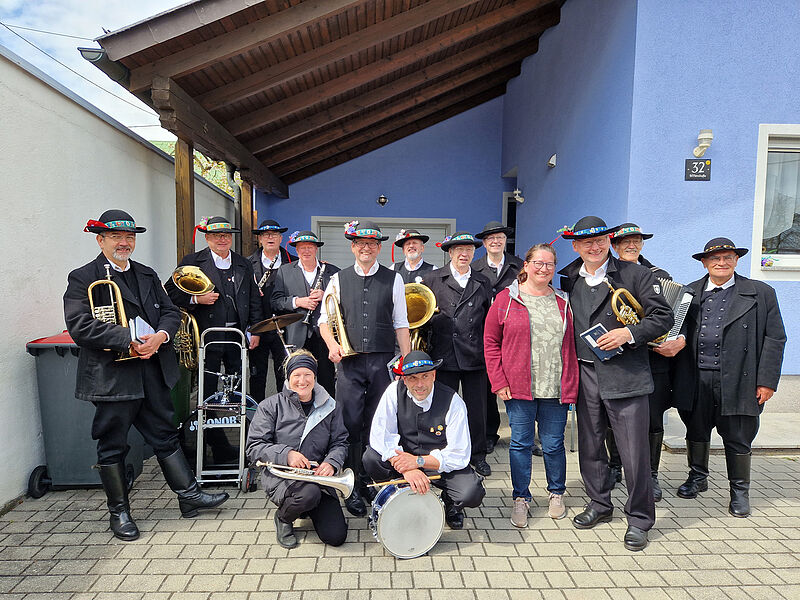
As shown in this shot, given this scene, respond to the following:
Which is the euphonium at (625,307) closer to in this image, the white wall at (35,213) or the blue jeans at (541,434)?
the blue jeans at (541,434)

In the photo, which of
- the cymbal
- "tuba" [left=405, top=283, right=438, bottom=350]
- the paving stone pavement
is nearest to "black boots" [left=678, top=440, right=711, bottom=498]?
the paving stone pavement

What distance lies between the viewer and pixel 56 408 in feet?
13.3

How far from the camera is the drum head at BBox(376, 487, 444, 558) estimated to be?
124 inches

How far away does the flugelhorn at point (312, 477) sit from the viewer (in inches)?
128

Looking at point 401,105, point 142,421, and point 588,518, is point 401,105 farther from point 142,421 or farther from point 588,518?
point 588,518

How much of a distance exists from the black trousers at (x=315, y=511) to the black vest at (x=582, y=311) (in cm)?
196

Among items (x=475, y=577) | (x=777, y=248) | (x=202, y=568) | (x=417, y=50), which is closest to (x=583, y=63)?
Answer: (x=417, y=50)

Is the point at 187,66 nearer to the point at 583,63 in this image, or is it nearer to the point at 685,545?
the point at 583,63

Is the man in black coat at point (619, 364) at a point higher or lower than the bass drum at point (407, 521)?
higher

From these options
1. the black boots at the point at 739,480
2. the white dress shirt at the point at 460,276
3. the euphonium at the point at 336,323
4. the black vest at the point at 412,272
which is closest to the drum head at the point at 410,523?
the euphonium at the point at 336,323

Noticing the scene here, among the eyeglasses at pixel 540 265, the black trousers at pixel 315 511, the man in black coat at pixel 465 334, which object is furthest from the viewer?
the man in black coat at pixel 465 334

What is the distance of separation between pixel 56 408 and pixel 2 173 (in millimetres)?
1788

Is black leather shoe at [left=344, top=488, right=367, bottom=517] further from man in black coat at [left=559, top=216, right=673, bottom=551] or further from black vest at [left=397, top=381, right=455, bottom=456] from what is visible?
man in black coat at [left=559, top=216, right=673, bottom=551]

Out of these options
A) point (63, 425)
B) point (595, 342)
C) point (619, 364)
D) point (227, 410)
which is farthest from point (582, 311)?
point (63, 425)
